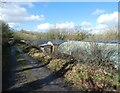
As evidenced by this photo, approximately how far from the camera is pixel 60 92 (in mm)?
11844

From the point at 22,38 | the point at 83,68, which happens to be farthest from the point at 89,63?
the point at 22,38

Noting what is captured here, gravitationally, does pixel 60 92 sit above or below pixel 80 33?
below

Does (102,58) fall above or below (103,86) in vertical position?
above

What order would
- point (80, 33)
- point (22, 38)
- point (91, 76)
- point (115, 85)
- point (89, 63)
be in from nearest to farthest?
point (115, 85)
point (91, 76)
point (89, 63)
point (80, 33)
point (22, 38)

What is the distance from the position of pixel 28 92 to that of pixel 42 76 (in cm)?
491

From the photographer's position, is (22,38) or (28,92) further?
(22,38)

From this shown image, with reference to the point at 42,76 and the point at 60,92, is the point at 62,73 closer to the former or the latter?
the point at 42,76

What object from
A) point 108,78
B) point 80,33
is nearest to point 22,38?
point 80,33

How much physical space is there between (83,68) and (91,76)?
1.92 metres

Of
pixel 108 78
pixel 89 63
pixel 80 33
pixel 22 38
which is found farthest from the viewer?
pixel 22 38

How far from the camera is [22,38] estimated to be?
72688 millimetres

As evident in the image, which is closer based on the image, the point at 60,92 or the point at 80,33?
the point at 60,92

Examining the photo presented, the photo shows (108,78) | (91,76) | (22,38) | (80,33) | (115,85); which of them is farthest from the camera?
(22,38)

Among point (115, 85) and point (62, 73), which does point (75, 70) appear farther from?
point (115, 85)
